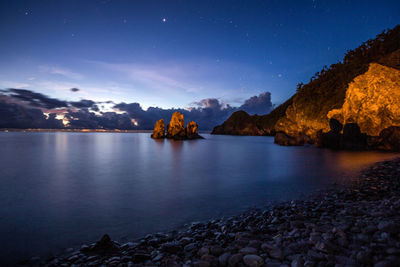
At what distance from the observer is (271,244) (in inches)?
163

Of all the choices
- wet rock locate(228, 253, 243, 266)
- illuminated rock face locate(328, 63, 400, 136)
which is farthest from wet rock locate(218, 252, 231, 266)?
illuminated rock face locate(328, 63, 400, 136)

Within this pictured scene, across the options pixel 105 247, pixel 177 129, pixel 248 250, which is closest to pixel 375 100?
pixel 248 250

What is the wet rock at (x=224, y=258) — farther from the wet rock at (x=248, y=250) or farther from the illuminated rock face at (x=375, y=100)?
the illuminated rock face at (x=375, y=100)

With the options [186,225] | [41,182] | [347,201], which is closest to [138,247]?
[186,225]

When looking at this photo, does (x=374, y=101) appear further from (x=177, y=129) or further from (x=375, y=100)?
(x=177, y=129)

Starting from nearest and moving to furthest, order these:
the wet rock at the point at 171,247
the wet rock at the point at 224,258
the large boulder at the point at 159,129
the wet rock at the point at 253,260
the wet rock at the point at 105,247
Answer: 1. the wet rock at the point at 253,260
2. the wet rock at the point at 224,258
3. the wet rock at the point at 171,247
4. the wet rock at the point at 105,247
5. the large boulder at the point at 159,129

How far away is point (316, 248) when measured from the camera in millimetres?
3719

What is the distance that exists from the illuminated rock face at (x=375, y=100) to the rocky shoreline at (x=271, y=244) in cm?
3427

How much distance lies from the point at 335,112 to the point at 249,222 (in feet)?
147

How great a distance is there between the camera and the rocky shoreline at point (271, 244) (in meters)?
3.45

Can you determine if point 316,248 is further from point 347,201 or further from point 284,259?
point 347,201

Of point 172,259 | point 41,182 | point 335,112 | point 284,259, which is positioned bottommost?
point 41,182

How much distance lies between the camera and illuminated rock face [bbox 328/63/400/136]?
30422 millimetres

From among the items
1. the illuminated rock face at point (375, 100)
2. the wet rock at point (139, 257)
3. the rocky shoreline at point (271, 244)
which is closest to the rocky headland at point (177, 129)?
the illuminated rock face at point (375, 100)
